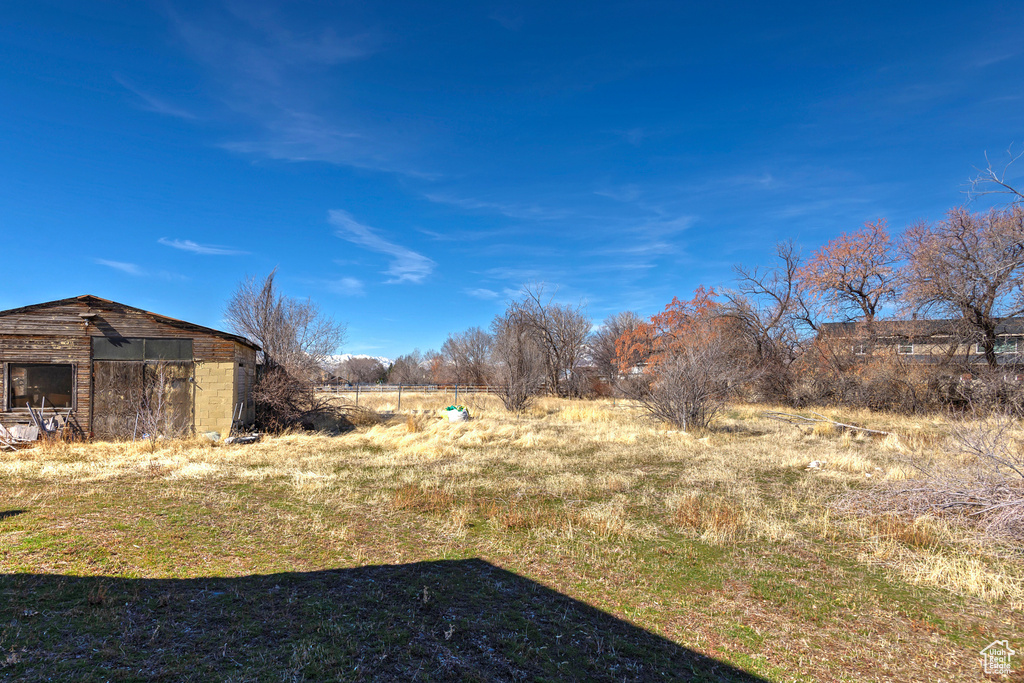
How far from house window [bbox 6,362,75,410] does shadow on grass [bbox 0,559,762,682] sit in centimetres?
1113

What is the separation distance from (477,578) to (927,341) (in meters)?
25.0

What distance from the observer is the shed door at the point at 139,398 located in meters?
13.7

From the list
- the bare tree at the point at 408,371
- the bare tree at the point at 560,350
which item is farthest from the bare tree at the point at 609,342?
the bare tree at the point at 408,371

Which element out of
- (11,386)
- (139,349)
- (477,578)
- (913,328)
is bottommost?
(477,578)

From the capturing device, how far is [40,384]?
13453 mm

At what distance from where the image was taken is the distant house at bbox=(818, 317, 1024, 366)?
19.9 m

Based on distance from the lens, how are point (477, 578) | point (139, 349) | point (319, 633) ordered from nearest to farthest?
point (319, 633) → point (477, 578) → point (139, 349)

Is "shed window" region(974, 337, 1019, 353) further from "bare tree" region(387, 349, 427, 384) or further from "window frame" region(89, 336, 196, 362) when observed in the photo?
"bare tree" region(387, 349, 427, 384)

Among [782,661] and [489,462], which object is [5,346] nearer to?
[489,462]

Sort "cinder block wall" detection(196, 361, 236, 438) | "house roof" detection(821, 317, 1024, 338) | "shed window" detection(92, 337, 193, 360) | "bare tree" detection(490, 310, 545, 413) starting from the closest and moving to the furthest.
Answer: "shed window" detection(92, 337, 193, 360) < "cinder block wall" detection(196, 361, 236, 438) < "house roof" detection(821, 317, 1024, 338) < "bare tree" detection(490, 310, 545, 413)

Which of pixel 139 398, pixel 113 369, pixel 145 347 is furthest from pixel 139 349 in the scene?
pixel 139 398

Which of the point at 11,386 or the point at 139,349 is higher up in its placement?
the point at 139,349

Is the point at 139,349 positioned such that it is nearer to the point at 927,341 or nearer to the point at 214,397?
the point at 214,397

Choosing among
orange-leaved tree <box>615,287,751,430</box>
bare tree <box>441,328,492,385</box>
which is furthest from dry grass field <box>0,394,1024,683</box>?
bare tree <box>441,328,492,385</box>
